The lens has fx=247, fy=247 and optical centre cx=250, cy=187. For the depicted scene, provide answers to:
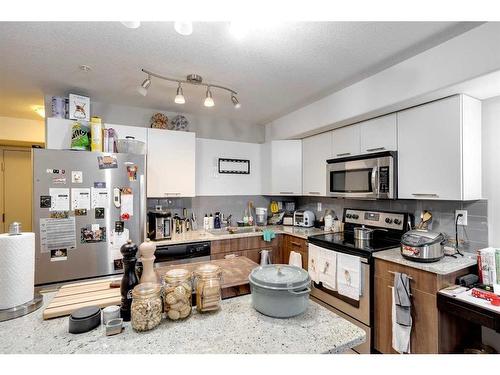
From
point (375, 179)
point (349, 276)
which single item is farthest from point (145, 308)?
point (375, 179)

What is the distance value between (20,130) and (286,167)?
3642 mm

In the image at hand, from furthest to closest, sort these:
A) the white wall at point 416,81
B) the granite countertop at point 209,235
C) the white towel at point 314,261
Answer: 1. the granite countertop at point 209,235
2. the white towel at point 314,261
3. the white wall at point 416,81

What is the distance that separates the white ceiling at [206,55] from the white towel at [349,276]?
161cm

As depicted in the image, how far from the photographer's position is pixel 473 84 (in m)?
1.63

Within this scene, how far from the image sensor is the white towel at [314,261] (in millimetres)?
2447

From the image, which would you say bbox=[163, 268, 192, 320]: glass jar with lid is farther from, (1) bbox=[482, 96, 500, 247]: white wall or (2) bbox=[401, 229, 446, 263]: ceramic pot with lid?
(1) bbox=[482, 96, 500, 247]: white wall

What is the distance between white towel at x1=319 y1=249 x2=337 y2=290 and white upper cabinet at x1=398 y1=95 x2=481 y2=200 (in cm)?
84

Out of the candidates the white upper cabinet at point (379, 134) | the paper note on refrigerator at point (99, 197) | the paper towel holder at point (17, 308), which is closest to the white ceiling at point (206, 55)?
the white upper cabinet at point (379, 134)

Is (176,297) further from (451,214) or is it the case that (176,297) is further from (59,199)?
(451,214)

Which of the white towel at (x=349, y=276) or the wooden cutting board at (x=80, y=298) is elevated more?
the wooden cutting board at (x=80, y=298)

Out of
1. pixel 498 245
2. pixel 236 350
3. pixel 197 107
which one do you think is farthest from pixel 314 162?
pixel 236 350

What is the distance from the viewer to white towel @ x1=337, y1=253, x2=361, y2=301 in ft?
6.72

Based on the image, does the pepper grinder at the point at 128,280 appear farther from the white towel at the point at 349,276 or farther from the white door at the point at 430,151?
the white door at the point at 430,151

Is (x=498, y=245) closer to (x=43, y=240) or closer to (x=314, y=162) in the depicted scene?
(x=314, y=162)
